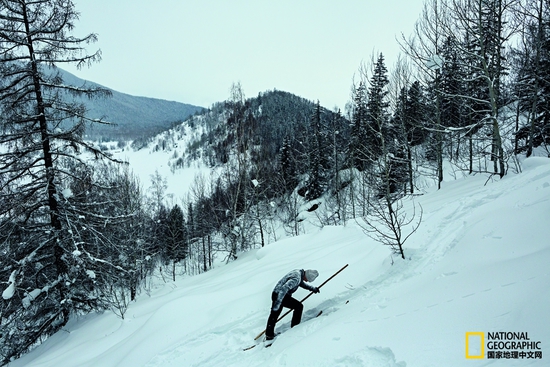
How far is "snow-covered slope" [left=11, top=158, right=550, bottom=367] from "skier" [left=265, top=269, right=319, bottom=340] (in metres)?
0.22

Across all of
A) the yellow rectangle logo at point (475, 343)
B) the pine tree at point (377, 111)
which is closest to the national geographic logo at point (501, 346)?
the yellow rectangle logo at point (475, 343)

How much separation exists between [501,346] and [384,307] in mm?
1703

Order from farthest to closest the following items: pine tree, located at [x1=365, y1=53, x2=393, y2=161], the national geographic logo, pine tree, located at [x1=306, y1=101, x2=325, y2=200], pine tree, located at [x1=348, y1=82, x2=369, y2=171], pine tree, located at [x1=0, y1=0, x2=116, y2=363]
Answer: pine tree, located at [x1=306, y1=101, x2=325, y2=200], pine tree, located at [x1=348, y1=82, x2=369, y2=171], pine tree, located at [x1=365, y1=53, x2=393, y2=161], pine tree, located at [x1=0, y1=0, x2=116, y2=363], the national geographic logo

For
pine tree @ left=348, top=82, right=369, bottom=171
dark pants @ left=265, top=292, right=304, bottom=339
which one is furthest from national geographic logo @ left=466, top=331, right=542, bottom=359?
pine tree @ left=348, top=82, right=369, bottom=171

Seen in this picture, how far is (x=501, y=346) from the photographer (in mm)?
2658

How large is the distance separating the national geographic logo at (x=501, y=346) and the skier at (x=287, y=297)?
278 centimetres

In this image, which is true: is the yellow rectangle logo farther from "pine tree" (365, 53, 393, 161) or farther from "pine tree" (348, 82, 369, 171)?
"pine tree" (348, 82, 369, 171)

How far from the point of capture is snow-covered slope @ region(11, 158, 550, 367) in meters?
3.08

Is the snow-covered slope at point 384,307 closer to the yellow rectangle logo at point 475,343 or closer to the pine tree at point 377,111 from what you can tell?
the yellow rectangle logo at point 475,343

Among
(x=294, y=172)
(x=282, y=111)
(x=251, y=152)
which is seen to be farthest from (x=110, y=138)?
(x=251, y=152)

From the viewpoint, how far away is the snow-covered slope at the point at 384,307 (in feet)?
10.1

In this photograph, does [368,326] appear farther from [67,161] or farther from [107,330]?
[67,161]

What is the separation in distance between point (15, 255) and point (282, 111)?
9040cm

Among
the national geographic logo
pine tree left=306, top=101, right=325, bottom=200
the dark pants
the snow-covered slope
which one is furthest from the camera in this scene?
pine tree left=306, top=101, right=325, bottom=200
